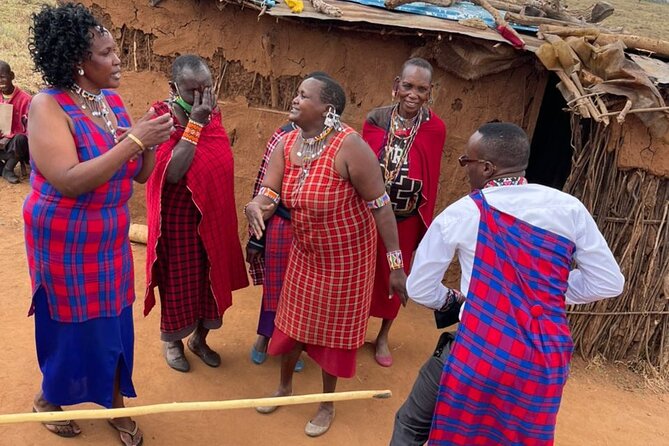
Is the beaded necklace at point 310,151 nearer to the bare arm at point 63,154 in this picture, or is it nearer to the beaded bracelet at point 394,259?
the beaded bracelet at point 394,259

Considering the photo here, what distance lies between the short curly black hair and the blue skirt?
1015 mm

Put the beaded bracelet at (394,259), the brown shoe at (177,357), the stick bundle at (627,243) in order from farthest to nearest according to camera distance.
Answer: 1. the stick bundle at (627,243)
2. the brown shoe at (177,357)
3. the beaded bracelet at (394,259)

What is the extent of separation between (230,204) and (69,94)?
3.96ft

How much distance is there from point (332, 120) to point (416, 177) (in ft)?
3.35

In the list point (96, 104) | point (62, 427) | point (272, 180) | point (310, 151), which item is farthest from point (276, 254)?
point (62, 427)

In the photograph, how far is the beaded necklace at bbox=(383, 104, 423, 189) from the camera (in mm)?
3594

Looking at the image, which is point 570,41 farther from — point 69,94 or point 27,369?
point 27,369

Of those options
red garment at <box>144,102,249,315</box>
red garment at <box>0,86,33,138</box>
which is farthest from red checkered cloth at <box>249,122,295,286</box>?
red garment at <box>0,86,33,138</box>

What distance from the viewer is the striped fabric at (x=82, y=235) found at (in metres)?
2.45

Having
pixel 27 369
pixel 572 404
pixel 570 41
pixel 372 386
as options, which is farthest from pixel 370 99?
pixel 27 369

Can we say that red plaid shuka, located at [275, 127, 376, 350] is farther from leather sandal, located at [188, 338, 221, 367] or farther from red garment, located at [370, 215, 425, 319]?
leather sandal, located at [188, 338, 221, 367]

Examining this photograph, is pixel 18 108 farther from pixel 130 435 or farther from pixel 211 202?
pixel 130 435

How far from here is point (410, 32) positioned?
4312 millimetres

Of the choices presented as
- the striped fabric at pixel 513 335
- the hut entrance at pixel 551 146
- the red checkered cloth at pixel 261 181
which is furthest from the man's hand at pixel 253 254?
the hut entrance at pixel 551 146
